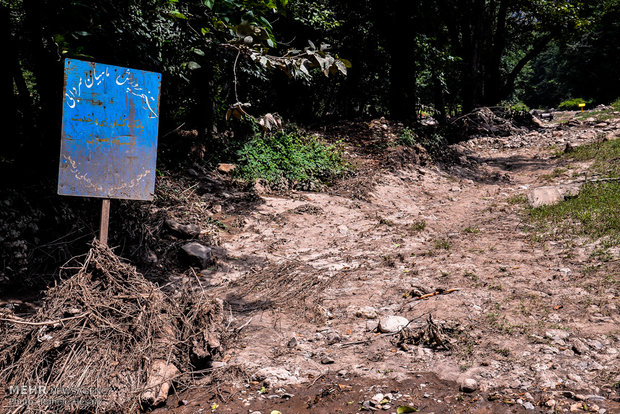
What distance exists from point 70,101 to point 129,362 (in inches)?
69.2

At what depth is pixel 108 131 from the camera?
3.29 m

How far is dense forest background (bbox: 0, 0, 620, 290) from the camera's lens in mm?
4105

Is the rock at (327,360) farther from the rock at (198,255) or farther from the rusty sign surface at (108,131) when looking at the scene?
the rock at (198,255)

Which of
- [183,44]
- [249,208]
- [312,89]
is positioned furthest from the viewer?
[312,89]

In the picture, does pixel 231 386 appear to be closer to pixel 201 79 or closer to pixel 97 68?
pixel 97 68

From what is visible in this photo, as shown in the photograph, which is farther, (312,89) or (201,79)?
(312,89)

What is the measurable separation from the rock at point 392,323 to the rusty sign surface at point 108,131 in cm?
197

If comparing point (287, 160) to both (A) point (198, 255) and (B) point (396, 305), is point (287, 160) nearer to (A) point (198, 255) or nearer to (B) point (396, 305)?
(A) point (198, 255)

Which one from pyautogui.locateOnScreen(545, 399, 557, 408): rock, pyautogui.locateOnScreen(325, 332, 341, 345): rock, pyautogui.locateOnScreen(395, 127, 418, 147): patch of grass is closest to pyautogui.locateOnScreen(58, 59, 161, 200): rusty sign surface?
pyautogui.locateOnScreen(325, 332, 341, 345): rock

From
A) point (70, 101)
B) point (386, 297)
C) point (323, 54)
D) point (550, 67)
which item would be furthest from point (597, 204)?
point (550, 67)

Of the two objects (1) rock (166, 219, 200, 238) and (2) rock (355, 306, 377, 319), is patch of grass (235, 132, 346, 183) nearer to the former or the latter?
(1) rock (166, 219, 200, 238)

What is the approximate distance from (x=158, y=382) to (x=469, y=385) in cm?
178

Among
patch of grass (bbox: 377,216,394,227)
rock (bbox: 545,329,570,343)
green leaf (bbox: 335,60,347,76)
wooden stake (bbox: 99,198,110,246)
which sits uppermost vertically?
green leaf (bbox: 335,60,347,76)

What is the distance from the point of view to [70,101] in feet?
10.3
